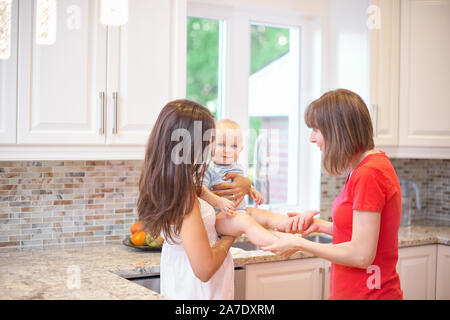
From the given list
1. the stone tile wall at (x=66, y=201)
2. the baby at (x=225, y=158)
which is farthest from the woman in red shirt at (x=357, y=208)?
the stone tile wall at (x=66, y=201)

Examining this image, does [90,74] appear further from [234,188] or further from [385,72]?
[385,72]

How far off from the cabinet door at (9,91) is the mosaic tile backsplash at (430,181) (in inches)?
97.4

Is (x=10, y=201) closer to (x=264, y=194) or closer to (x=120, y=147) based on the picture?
(x=120, y=147)

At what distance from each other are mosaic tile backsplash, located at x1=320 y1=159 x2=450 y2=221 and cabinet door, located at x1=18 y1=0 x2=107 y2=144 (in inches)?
85.5

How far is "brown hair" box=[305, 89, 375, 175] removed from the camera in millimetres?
1638

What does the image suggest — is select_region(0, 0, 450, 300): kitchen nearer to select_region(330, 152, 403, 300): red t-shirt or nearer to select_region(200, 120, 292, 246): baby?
select_region(200, 120, 292, 246): baby

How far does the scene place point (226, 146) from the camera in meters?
2.19

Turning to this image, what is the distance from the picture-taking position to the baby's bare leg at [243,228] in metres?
1.74

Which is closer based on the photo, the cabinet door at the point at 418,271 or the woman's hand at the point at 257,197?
the woman's hand at the point at 257,197

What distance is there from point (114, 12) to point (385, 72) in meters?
1.58

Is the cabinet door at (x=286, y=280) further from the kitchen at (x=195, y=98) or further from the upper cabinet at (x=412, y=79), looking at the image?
the upper cabinet at (x=412, y=79)

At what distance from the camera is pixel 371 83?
9.43ft

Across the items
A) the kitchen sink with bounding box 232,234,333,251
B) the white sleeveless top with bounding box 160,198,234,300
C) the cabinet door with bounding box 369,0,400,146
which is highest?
→ the cabinet door with bounding box 369,0,400,146

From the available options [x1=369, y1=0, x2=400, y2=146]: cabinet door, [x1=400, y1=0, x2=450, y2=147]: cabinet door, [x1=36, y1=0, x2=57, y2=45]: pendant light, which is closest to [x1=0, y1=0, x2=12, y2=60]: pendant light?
[x1=36, y1=0, x2=57, y2=45]: pendant light
